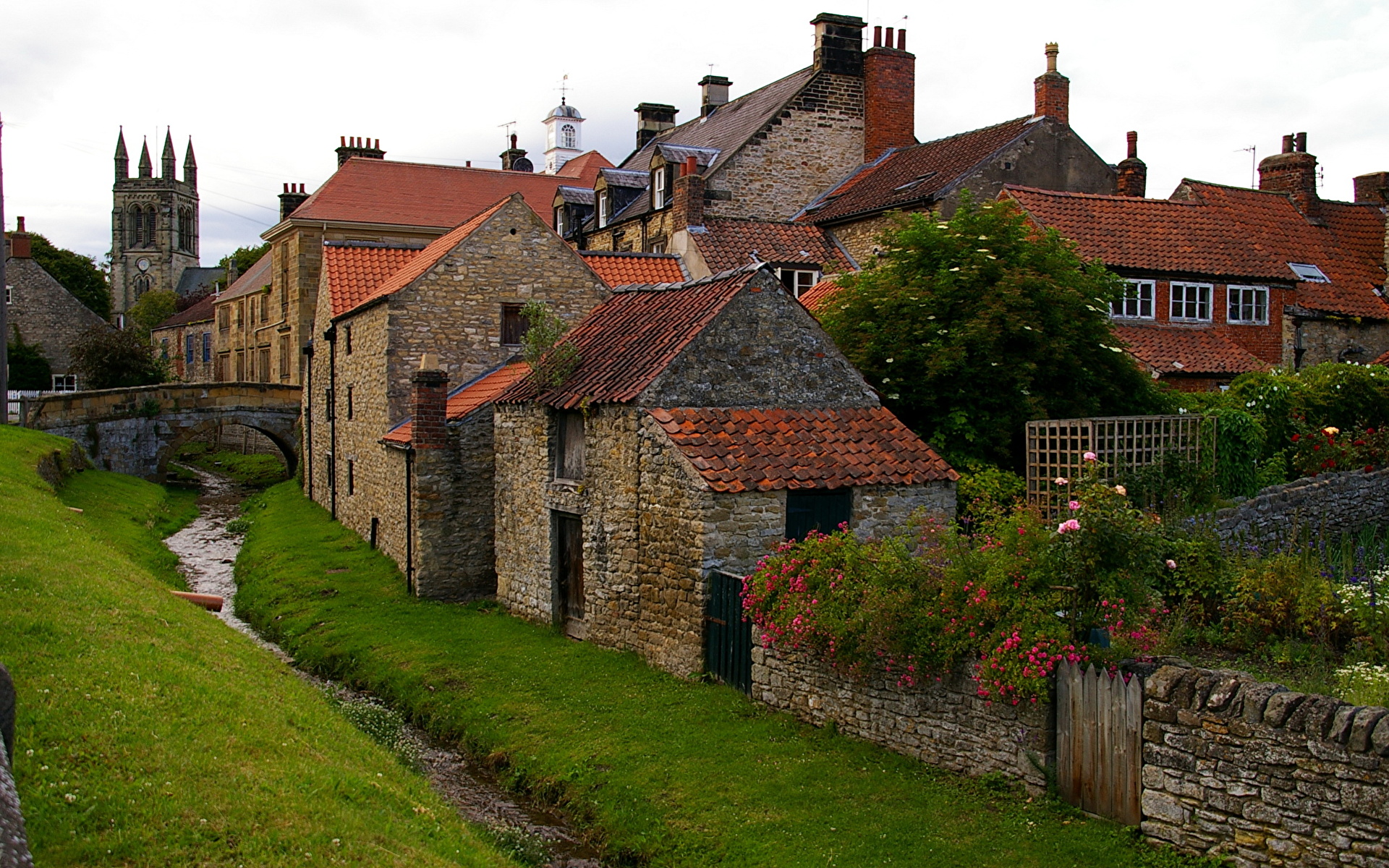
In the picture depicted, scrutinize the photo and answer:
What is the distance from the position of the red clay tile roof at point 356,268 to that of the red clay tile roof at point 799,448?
51.2ft

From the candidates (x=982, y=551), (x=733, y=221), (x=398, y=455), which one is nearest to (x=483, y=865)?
(x=982, y=551)

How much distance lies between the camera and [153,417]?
1674 inches

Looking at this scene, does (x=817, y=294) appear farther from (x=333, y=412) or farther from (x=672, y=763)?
(x=672, y=763)

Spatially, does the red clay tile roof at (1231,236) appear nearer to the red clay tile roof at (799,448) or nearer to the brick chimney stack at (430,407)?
the red clay tile roof at (799,448)

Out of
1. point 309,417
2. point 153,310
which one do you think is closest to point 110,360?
point 309,417

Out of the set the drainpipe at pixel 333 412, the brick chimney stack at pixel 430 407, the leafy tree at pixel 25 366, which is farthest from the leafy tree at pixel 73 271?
the brick chimney stack at pixel 430 407

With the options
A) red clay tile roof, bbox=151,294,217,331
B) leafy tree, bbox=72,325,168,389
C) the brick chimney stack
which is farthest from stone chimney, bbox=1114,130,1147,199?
red clay tile roof, bbox=151,294,217,331

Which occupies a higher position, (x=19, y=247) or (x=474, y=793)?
(x=19, y=247)

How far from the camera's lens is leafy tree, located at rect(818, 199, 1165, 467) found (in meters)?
18.1

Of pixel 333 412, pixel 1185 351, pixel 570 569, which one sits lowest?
pixel 570 569

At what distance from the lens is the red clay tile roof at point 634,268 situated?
28203 millimetres

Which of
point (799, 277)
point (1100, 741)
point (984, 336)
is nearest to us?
point (1100, 741)

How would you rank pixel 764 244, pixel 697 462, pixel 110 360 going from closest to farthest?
pixel 697 462 → pixel 764 244 → pixel 110 360

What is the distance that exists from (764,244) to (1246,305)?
12563mm
